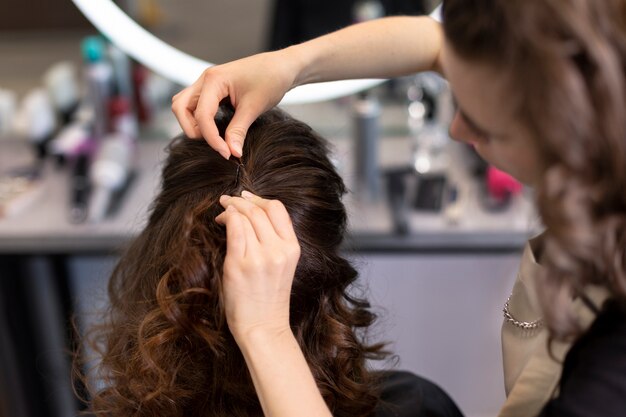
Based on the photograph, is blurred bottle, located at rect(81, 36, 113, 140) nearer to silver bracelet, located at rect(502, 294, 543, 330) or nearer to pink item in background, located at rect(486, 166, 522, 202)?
pink item in background, located at rect(486, 166, 522, 202)

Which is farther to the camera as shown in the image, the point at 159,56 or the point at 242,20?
the point at 242,20

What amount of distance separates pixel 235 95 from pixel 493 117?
348mm

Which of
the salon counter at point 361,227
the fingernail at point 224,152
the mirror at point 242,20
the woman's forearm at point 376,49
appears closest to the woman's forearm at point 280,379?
the fingernail at point 224,152

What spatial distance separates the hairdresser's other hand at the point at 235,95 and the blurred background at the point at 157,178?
24.8 inches

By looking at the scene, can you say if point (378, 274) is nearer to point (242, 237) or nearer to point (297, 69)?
point (297, 69)

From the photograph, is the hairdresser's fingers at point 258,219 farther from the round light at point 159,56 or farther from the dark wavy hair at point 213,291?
the round light at point 159,56

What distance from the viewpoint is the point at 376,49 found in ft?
3.20

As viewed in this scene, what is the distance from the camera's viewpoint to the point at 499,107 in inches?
25.3

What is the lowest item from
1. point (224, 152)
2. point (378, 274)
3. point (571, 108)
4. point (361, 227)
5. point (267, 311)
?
point (378, 274)

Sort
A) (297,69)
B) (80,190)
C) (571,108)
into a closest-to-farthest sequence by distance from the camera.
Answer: (571,108)
(297,69)
(80,190)

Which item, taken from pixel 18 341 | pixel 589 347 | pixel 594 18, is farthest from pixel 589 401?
A: pixel 18 341

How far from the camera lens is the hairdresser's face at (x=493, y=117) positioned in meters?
0.64

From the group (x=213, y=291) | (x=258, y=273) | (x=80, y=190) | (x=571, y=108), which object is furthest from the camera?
(x=80, y=190)

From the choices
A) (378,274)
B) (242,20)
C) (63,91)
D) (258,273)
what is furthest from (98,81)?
(258,273)
